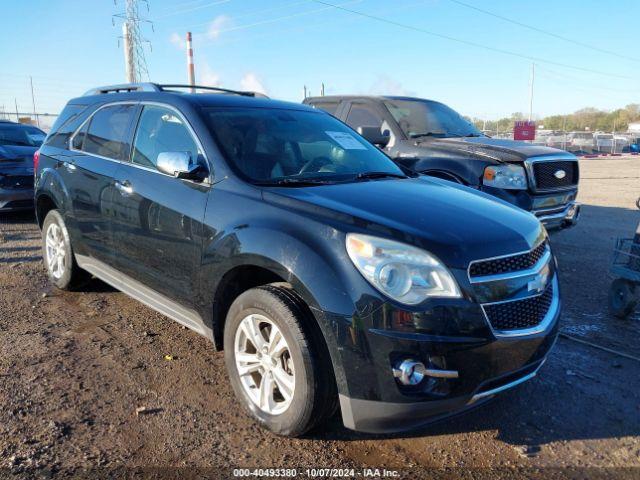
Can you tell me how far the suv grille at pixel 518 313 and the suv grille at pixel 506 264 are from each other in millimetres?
158

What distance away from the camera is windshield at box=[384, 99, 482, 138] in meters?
7.29

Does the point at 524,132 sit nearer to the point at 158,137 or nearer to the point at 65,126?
the point at 65,126

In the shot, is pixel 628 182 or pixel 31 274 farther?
pixel 628 182

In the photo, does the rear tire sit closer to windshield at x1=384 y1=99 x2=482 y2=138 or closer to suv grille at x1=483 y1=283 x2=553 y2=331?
suv grille at x1=483 y1=283 x2=553 y2=331

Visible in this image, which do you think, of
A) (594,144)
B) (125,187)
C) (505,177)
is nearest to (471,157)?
(505,177)

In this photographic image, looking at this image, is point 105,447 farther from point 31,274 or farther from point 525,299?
point 31,274

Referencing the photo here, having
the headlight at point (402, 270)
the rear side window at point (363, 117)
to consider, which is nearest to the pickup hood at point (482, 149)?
the rear side window at point (363, 117)

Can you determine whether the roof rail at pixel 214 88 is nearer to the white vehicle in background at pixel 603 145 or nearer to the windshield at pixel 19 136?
the windshield at pixel 19 136

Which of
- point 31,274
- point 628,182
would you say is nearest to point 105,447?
point 31,274

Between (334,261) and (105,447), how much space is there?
5.02 ft

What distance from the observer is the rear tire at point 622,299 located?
4.53 meters

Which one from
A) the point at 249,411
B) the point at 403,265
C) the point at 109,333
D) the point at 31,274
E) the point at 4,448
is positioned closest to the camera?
the point at 403,265

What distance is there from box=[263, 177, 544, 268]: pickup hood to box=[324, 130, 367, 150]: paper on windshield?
672 mm

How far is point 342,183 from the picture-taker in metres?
3.36
